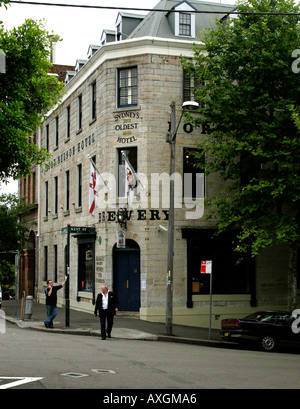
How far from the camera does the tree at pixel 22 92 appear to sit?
1593cm

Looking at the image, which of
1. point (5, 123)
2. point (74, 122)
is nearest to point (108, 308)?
point (5, 123)

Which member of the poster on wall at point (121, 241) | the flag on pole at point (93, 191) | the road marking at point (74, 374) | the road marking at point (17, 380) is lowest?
the road marking at point (74, 374)

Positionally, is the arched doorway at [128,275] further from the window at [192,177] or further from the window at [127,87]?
the window at [127,87]

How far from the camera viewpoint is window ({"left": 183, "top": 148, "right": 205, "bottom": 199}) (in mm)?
23188

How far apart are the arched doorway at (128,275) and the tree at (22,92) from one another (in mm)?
6677

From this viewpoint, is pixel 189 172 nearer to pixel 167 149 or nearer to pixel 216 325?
pixel 167 149

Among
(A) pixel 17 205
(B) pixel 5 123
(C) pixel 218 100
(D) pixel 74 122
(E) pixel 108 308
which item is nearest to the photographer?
(B) pixel 5 123

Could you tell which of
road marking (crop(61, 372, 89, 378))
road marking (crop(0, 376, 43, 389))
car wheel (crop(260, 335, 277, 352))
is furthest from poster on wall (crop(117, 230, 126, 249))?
road marking (crop(0, 376, 43, 389))

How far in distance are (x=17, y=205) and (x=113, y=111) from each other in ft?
46.5

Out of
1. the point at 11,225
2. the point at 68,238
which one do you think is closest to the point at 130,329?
the point at 68,238

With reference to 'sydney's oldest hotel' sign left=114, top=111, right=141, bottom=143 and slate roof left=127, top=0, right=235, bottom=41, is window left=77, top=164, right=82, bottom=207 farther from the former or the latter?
slate roof left=127, top=0, right=235, bottom=41

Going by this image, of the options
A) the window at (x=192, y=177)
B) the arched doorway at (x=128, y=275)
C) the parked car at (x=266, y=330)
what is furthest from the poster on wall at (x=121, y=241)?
the parked car at (x=266, y=330)

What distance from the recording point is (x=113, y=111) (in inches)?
933
